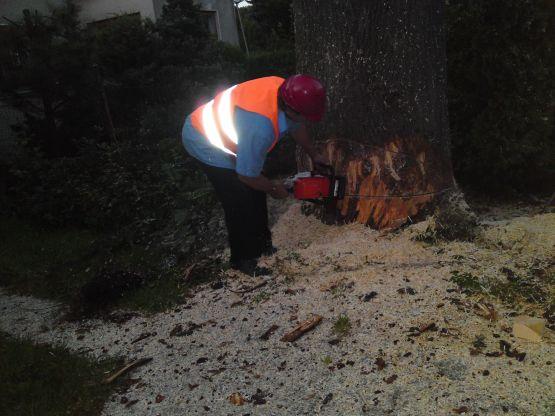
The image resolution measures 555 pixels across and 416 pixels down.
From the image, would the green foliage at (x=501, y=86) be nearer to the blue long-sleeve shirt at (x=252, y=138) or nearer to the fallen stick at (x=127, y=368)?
the blue long-sleeve shirt at (x=252, y=138)

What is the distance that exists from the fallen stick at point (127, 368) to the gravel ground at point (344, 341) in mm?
42

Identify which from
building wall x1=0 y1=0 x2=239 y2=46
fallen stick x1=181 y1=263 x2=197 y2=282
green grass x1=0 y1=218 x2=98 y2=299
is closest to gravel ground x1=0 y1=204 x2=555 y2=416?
fallen stick x1=181 y1=263 x2=197 y2=282

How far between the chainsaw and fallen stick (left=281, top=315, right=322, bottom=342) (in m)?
1.03

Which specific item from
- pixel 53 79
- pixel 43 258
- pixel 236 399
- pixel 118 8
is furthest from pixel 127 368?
pixel 118 8

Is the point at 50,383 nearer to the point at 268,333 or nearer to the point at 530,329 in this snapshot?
the point at 268,333

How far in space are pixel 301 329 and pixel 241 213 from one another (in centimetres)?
127

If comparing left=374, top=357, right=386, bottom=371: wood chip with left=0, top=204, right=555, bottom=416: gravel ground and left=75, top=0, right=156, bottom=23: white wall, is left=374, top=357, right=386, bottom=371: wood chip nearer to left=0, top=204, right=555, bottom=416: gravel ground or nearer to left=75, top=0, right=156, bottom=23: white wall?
left=0, top=204, right=555, bottom=416: gravel ground

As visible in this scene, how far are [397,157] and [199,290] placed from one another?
6.14 feet

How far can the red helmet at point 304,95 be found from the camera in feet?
9.91

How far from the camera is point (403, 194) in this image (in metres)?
3.53

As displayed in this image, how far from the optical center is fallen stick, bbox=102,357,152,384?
109 inches

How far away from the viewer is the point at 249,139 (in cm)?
304

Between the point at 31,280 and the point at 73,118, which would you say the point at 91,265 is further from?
the point at 73,118

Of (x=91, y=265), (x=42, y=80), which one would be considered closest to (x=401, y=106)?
(x=91, y=265)
